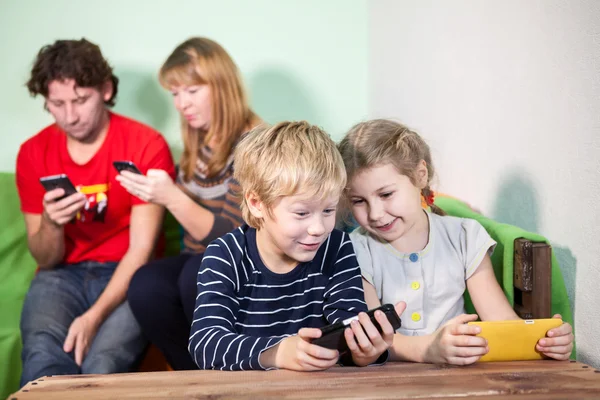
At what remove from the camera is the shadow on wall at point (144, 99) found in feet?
8.61

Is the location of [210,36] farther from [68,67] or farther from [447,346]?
[447,346]

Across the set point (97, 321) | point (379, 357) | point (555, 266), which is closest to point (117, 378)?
point (379, 357)

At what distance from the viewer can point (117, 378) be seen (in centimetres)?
112

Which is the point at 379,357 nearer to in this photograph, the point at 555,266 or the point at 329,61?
the point at 555,266

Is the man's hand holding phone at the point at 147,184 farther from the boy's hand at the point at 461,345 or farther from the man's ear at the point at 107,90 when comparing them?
the boy's hand at the point at 461,345

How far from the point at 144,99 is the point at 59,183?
88cm

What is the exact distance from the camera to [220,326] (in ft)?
4.05

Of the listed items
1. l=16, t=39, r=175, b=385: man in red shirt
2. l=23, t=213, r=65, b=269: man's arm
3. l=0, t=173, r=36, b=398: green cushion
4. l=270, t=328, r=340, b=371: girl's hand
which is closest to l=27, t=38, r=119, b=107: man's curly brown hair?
l=16, t=39, r=175, b=385: man in red shirt

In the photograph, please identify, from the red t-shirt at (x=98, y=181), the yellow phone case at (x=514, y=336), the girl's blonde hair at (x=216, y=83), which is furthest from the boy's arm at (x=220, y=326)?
the red t-shirt at (x=98, y=181)

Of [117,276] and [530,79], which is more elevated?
[530,79]

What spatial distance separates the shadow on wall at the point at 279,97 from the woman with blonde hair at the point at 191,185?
0.67 meters

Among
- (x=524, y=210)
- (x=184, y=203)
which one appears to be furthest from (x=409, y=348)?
(x=184, y=203)

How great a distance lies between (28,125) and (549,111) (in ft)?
6.48

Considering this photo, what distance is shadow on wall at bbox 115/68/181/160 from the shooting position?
A: 2.62 meters
